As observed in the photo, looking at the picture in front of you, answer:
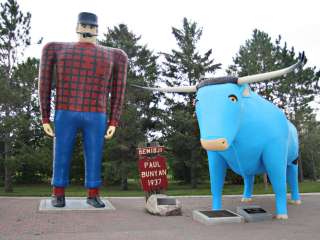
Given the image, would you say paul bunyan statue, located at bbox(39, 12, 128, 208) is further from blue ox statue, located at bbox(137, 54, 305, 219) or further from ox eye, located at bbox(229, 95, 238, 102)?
ox eye, located at bbox(229, 95, 238, 102)

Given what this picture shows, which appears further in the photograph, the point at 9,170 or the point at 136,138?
the point at 136,138

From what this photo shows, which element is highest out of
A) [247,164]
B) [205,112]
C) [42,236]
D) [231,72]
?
[231,72]

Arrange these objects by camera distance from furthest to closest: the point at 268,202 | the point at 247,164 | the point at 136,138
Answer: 1. the point at 136,138
2. the point at 268,202
3. the point at 247,164

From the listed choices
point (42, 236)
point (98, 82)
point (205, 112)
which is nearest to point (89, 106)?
point (98, 82)

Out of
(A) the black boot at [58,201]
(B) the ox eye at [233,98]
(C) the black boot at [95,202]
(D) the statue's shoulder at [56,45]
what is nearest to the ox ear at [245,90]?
(B) the ox eye at [233,98]

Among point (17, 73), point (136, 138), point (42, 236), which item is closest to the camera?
point (42, 236)

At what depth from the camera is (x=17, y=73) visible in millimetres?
17781

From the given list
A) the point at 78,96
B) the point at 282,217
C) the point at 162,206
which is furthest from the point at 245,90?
the point at 78,96

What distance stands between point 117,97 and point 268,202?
543 centimetres

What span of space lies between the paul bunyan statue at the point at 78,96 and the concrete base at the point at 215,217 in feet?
8.35

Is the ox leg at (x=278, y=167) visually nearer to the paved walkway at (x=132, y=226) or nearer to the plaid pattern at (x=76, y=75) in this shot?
the paved walkway at (x=132, y=226)

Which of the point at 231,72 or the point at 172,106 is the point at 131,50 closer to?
the point at 172,106

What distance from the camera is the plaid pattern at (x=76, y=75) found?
9039mm

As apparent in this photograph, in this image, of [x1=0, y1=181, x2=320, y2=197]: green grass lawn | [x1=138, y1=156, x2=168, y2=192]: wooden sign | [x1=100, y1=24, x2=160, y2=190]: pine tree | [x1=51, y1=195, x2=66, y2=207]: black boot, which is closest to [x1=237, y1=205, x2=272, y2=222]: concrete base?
[x1=138, y1=156, x2=168, y2=192]: wooden sign
